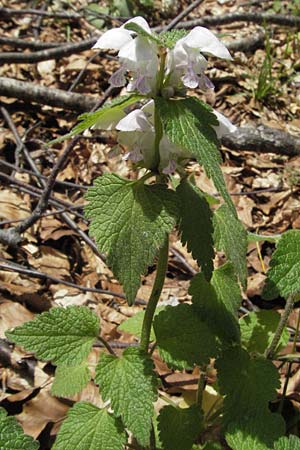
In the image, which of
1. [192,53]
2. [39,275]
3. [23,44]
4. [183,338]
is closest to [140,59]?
[192,53]

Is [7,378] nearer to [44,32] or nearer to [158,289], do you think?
[158,289]

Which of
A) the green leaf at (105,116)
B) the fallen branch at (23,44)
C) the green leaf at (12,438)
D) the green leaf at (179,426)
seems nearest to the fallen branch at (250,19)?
the fallen branch at (23,44)

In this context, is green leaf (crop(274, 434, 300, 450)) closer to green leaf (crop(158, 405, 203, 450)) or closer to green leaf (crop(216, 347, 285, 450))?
green leaf (crop(216, 347, 285, 450))

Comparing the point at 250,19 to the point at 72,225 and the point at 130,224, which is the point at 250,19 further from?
the point at 130,224

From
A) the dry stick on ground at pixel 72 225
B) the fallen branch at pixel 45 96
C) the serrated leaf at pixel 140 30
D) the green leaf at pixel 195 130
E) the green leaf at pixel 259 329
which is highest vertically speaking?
the serrated leaf at pixel 140 30

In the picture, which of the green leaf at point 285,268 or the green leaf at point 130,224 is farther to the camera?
the green leaf at point 285,268

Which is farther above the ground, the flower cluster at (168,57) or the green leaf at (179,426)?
the flower cluster at (168,57)

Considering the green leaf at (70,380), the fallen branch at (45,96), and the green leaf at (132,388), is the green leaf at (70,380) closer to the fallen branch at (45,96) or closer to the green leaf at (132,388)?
the green leaf at (132,388)
